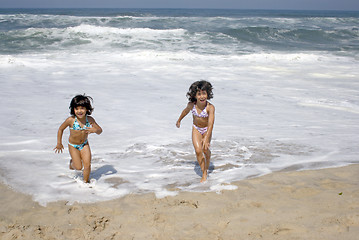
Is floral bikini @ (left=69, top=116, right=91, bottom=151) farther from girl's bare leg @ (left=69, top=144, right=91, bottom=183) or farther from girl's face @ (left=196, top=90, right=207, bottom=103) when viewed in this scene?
girl's face @ (left=196, top=90, right=207, bottom=103)

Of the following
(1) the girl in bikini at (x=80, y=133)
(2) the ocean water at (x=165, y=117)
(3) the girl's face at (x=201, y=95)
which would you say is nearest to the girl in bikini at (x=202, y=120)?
(3) the girl's face at (x=201, y=95)

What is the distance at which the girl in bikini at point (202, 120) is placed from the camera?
3848 mm

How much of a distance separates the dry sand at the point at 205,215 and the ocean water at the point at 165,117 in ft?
0.68

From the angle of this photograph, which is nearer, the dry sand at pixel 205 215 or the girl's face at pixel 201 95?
the dry sand at pixel 205 215

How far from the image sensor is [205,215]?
10.1 ft

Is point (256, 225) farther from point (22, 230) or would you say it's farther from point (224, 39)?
point (224, 39)

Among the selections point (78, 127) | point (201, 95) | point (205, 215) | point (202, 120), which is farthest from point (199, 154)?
point (78, 127)

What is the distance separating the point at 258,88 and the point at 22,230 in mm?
7136

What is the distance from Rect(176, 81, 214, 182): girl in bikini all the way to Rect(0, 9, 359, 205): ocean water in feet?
0.80

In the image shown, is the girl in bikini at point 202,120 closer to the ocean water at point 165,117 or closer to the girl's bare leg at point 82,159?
the ocean water at point 165,117

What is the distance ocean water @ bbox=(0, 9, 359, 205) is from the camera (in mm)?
3998

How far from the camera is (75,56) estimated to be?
13891 mm

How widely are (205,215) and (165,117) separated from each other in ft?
11.8

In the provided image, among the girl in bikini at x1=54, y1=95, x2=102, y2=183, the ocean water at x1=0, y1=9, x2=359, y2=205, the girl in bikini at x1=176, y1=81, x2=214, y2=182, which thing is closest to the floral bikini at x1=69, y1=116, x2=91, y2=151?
the girl in bikini at x1=54, y1=95, x2=102, y2=183
